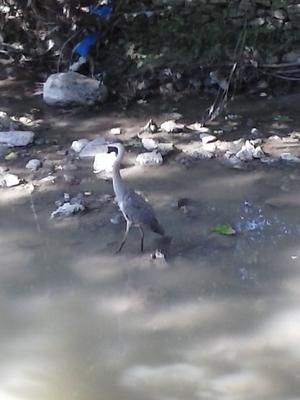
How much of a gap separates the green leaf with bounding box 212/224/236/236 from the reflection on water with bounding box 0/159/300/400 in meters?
0.07

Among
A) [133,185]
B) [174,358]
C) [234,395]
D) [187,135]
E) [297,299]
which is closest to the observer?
[234,395]

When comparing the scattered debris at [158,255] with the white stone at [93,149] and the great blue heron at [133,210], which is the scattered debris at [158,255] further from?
the white stone at [93,149]

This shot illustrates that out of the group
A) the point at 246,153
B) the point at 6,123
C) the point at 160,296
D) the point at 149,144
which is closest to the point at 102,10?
the point at 6,123

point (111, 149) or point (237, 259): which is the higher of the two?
point (111, 149)

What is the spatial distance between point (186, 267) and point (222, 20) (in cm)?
416

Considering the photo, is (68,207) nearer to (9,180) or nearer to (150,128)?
(9,180)

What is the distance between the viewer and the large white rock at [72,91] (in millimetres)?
7770

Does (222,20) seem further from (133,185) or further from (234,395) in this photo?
(234,395)

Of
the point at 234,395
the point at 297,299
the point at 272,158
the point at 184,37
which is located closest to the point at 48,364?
the point at 234,395

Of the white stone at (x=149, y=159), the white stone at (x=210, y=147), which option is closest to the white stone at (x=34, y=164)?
the white stone at (x=149, y=159)

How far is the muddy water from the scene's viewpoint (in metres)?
3.92

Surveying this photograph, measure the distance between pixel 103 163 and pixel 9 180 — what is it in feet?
2.46

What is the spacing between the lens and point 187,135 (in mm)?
6992

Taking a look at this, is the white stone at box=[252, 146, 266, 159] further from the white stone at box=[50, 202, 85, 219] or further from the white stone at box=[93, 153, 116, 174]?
the white stone at box=[50, 202, 85, 219]
